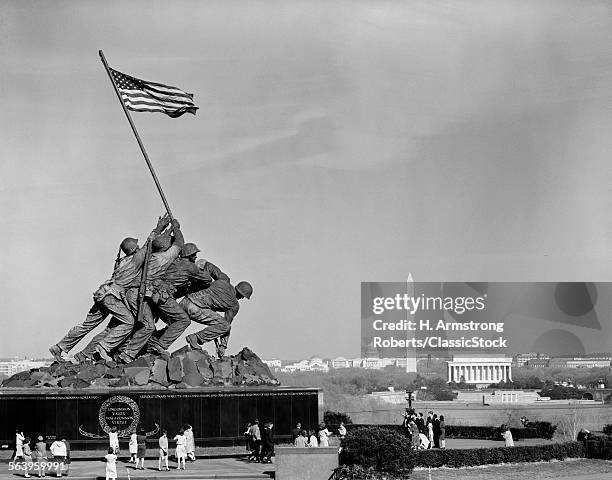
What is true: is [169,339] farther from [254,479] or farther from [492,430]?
[492,430]

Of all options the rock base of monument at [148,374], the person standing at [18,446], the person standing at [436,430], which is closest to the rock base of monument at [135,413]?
the rock base of monument at [148,374]

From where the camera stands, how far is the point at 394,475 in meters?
22.5

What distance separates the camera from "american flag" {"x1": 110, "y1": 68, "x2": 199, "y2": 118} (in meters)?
30.5

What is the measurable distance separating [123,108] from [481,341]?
18754 millimetres

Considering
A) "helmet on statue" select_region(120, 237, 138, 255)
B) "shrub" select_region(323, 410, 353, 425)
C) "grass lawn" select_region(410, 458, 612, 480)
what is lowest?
"grass lawn" select_region(410, 458, 612, 480)

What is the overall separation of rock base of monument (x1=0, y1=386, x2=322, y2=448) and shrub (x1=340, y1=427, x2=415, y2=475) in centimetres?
556

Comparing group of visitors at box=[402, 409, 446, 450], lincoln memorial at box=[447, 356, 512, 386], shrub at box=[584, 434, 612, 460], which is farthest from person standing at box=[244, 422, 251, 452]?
lincoln memorial at box=[447, 356, 512, 386]

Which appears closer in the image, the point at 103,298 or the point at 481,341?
the point at 103,298

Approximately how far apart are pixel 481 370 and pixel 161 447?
413ft

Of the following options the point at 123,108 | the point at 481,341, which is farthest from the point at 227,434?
the point at 481,341

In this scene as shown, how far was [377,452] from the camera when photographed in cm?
2242

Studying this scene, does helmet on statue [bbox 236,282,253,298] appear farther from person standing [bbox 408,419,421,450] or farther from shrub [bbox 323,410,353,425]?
shrub [bbox 323,410,353,425]

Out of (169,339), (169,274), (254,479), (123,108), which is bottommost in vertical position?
(254,479)

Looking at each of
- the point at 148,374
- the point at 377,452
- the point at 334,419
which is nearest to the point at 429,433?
the point at 377,452
